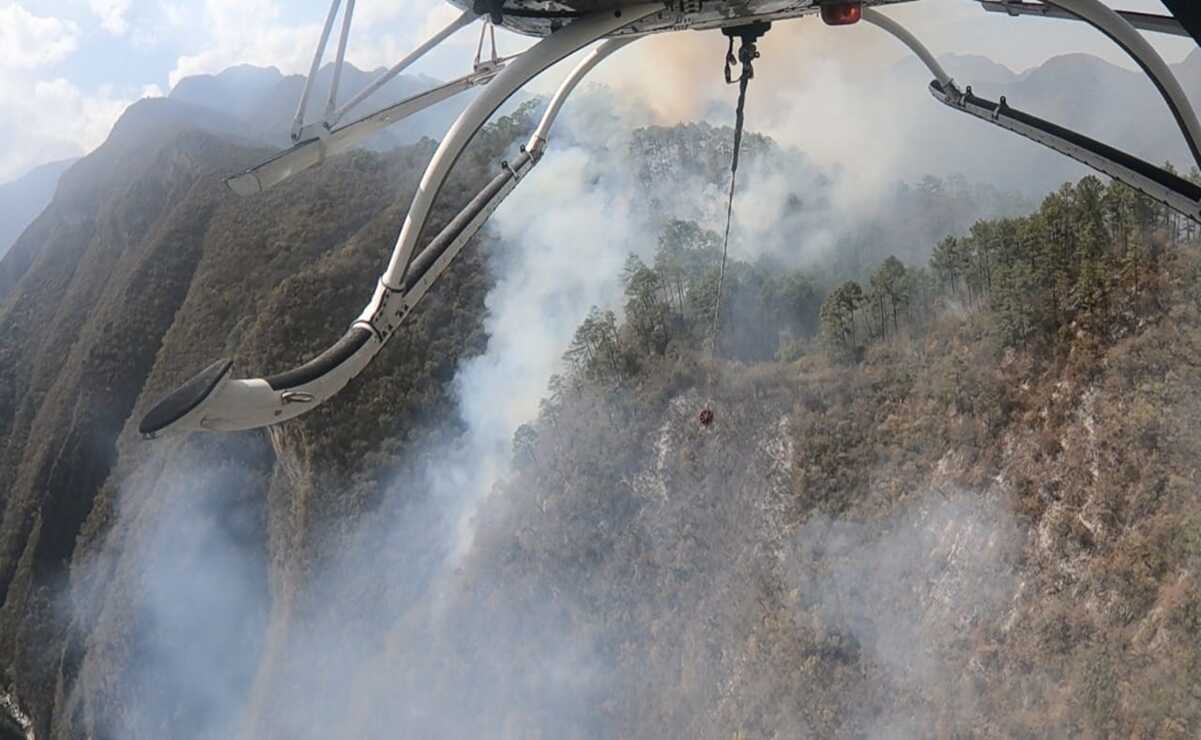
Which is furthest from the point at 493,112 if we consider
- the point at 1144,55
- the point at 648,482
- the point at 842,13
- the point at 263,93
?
the point at 263,93

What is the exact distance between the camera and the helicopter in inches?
187

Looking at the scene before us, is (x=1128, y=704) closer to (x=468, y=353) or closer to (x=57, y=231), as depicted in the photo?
(x=468, y=353)

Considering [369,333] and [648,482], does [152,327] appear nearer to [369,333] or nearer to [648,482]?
[648,482]

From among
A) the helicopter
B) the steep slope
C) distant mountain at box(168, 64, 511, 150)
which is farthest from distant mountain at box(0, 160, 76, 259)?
the helicopter

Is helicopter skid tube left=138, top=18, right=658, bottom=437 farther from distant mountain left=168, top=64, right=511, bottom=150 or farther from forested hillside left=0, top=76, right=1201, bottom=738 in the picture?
distant mountain left=168, top=64, right=511, bottom=150

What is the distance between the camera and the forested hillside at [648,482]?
26719mm

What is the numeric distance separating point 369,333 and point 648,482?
33110 millimetres

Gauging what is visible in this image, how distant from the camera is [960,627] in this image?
27375mm

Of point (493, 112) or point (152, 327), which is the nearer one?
point (493, 112)

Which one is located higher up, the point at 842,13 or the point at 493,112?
the point at 842,13

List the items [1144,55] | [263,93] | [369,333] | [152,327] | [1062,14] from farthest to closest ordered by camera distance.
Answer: [263,93], [152,327], [1062,14], [1144,55], [369,333]

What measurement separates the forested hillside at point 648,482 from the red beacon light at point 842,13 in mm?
→ 24338

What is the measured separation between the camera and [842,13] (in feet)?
23.8

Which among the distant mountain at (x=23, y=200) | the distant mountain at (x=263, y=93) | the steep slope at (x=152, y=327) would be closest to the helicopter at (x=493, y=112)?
the steep slope at (x=152, y=327)
